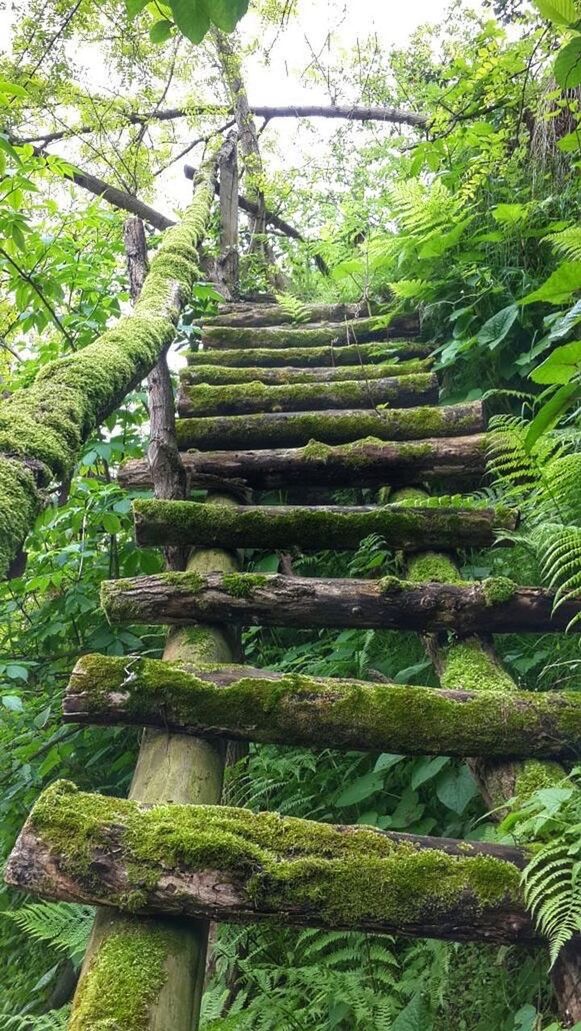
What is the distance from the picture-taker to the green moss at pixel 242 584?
6.85 ft

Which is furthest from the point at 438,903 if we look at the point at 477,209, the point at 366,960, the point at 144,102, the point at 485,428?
the point at 144,102

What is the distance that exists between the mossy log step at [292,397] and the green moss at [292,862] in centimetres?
247

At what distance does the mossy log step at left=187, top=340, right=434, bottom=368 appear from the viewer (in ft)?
13.0

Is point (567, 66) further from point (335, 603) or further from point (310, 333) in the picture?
point (310, 333)

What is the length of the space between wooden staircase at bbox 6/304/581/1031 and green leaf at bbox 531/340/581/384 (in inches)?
33.7

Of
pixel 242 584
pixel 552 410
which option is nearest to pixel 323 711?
pixel 242 584

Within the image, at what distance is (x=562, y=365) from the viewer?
1077 millimetres

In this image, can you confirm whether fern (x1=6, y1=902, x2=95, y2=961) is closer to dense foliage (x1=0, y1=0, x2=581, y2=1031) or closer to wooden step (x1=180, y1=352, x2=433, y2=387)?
dense foliage (x1=0, y1=0, x2=581, y2=1031)

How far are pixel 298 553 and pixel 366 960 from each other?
132 cm

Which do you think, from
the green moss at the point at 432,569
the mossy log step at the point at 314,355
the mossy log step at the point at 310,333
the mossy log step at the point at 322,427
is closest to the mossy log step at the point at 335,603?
the green moss at the point at 432,569

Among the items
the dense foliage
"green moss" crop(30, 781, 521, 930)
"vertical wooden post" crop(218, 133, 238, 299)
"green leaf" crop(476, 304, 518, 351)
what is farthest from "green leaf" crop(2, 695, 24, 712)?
"vertical wooden post" crop(218, 133, 238, 299)

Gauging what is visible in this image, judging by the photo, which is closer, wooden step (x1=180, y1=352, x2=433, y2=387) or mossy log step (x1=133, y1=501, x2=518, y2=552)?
mossy log step (x1=133, y1=501, x2=518, y2=552)

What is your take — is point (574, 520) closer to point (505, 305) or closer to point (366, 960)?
point (366, 960)

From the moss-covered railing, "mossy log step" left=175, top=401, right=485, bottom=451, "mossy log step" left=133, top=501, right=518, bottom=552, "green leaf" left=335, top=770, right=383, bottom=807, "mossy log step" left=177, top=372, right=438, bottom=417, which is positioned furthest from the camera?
"mossy log step" left=177, top=372, right=438, bottom=417
